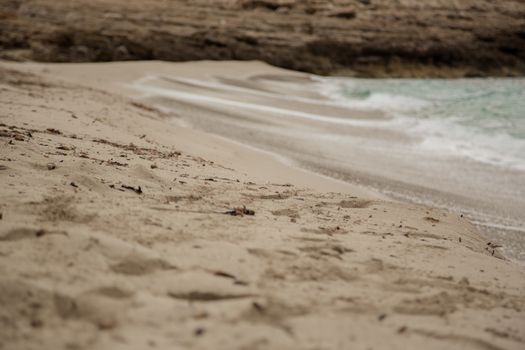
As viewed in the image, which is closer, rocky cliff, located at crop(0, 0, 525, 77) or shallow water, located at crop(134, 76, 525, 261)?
shallow water, located at crop(134, 76, 525, 261)

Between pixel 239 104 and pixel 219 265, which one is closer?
pixel 219 265

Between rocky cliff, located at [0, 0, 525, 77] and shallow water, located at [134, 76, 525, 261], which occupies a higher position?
rocky cliff, located at [0, 0, 525, 77]

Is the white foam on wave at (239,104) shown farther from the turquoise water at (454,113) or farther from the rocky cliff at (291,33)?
the rocky cliff at (291,33)

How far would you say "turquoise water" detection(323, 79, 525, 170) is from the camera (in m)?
6.01

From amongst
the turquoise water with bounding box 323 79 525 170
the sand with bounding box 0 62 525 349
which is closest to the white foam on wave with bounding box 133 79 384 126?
the turquoise water with bounding box 323 79 525 170

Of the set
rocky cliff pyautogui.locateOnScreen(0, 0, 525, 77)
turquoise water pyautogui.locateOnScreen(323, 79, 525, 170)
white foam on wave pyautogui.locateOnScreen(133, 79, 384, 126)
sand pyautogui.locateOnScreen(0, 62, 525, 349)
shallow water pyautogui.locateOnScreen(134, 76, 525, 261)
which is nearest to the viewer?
sand pyautogui.locateOnScreen(0, 62, 525, 349)

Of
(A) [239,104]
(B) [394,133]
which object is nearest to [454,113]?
(B) [394,133]

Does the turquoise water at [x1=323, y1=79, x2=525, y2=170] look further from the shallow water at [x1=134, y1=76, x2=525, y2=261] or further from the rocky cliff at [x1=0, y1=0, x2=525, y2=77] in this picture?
the rocky cliff at [x1=0, y1=0, x2=525, y2=77]

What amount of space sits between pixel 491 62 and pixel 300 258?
57.0ft

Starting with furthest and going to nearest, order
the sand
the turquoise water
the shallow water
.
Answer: the turquoise water → the shallow water → the sand

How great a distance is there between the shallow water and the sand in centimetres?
81

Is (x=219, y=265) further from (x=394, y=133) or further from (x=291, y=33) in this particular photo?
(x=291, y=33)

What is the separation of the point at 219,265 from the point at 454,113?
7517 millimetres

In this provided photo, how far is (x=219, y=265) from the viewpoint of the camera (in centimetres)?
195
